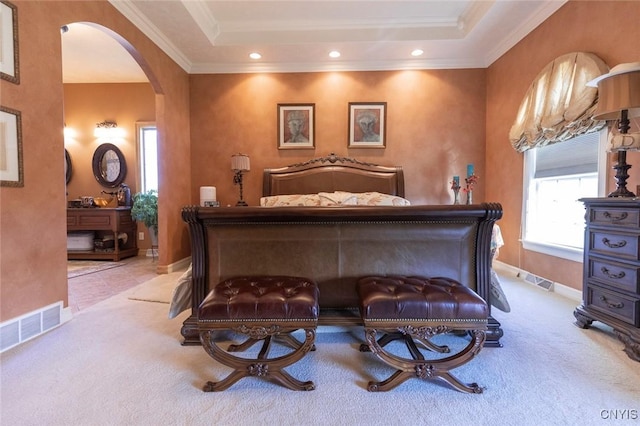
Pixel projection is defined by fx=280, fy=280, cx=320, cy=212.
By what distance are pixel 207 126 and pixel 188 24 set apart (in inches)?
59.7

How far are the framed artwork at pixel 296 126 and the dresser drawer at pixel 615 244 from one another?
363cm

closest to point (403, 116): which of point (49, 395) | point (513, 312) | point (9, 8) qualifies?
point (513, 312)

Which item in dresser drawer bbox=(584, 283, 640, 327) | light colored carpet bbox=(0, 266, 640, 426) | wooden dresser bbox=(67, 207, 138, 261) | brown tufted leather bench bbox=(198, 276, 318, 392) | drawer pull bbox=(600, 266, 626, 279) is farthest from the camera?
wooden dresser bbox=(67, 207, 138, 261)

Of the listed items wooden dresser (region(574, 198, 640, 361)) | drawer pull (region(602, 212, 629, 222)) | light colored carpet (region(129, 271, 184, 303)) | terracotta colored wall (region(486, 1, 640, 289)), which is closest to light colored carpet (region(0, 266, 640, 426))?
wooden dresser (region(574, 198, 640, 361))

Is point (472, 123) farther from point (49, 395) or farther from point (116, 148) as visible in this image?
point (116, 148)

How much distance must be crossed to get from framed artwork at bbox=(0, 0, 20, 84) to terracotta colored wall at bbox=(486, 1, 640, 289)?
16.1 ft

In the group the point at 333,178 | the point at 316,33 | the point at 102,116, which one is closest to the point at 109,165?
the point at 102,116

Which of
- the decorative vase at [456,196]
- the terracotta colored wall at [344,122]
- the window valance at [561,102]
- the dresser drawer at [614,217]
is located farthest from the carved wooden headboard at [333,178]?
the dresser drawer at [614,217]

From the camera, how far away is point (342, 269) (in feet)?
6.66

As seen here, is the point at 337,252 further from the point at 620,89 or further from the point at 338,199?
the point at 620,89

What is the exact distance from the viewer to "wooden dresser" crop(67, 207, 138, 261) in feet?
15.8

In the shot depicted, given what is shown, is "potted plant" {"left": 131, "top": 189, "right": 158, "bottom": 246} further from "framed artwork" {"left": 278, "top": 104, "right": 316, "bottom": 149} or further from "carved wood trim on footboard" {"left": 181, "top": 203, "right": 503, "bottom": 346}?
"carved wood trim on footboard" {"left": 181, "top": 203, "right": 503, "bottom": 346}

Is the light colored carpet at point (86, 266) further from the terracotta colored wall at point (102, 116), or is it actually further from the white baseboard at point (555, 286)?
the white baseboard at point (555, 286)

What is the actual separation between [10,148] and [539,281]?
5.21 m
